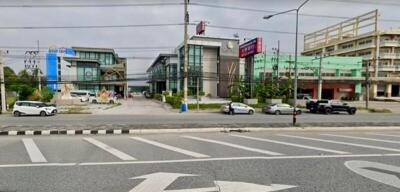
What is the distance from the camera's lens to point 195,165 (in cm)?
707

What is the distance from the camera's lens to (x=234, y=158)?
7875 mm

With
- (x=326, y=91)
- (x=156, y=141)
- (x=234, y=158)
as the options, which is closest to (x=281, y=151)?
(x=234, y=158)

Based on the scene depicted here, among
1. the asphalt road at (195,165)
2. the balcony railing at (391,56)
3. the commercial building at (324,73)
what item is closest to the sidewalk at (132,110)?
the asphalt road at (195,165)

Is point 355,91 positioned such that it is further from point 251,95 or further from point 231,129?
point 231,129

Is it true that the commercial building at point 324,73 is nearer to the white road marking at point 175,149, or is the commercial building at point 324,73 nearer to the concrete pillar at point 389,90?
the concrete pillar at point 389,90

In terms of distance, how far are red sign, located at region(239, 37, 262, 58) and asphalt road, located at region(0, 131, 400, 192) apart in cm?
2936

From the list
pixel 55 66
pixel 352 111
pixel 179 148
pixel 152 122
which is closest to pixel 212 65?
pixel 352 111

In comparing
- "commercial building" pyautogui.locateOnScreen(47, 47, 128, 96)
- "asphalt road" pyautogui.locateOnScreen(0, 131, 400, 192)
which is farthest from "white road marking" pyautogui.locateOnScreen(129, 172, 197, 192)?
"commercial building" pyautogui.locateOnScreen(47, 47, 128, 96)

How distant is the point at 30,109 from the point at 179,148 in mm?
22107

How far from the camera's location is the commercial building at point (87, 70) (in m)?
53.9

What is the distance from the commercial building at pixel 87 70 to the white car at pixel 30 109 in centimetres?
1822

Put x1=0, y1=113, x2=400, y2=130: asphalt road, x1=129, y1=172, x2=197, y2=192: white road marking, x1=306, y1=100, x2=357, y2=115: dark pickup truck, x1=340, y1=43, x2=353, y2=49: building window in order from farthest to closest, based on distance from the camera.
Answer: x1=340, y1=43, x2=353, y2=49: building window
x1=306, y1=100, x2=357, y2=115: dark pickup truck
x1=0, y1=113, x2=400, y2=130: asphalt road
x1=129, y1=172, x2=197, y2=192: white road marking

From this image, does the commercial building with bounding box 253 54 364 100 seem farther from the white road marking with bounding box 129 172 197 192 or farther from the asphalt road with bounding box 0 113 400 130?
the white road marking with bounding box 129 172 197 192

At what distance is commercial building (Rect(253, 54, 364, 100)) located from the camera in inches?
2265
